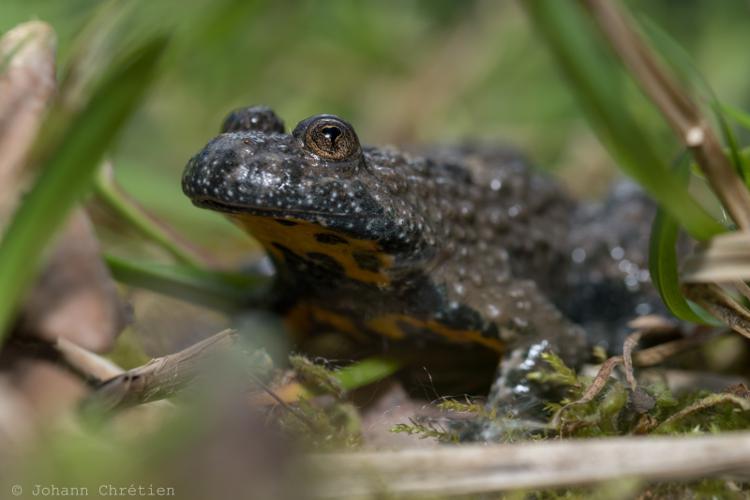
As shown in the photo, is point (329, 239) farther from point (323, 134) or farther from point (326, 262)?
point (323, 134)

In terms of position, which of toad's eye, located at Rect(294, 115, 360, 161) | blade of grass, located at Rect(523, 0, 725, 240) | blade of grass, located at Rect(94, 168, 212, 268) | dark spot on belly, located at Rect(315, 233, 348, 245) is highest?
blade of grass, located at Rect(523, 0, 725, 240)

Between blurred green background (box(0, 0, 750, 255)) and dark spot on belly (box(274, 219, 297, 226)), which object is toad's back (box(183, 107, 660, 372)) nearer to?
dark spot on belly (box(274, 219, 297, 226))

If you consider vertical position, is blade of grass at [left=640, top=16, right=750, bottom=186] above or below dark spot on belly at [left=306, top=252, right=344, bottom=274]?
above

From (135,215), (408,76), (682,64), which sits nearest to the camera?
(682,64)

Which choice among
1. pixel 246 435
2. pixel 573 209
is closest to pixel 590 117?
pixel 246 435

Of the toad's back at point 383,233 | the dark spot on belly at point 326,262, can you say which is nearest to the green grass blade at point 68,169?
the toad's back at point 383,233

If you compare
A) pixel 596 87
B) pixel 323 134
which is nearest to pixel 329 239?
pixel 323 134

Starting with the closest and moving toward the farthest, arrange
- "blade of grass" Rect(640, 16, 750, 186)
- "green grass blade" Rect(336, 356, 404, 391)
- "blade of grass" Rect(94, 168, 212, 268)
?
"blade of grass" Rect(640, 16, 750, 186) → "green grass blade" Rect(336, 356, 404, 391) → "blade of grass" Rect(94, 168, 212, 268)

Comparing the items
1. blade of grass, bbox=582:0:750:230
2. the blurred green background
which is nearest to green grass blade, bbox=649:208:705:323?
blade of grass, bbox=582:0:750:230
